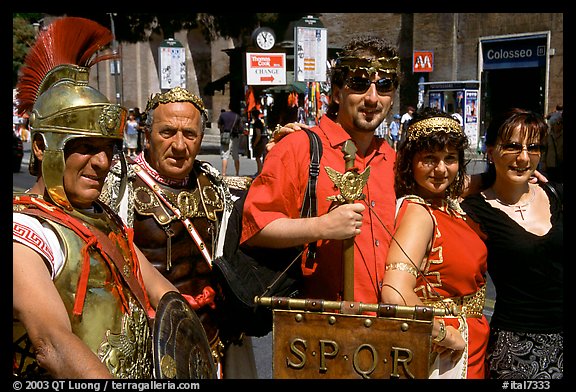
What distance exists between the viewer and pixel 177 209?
3.48m

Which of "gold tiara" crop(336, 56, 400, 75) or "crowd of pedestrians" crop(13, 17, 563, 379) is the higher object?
"gold tiara" crop(336, 56, 400, 75)

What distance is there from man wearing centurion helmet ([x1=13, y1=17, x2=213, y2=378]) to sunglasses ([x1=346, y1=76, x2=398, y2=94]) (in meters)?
1.03

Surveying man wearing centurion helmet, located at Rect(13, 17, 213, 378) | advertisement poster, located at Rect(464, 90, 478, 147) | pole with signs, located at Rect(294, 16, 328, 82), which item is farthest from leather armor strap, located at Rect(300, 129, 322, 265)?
advertisement poster, located at Rect(464, 90, 478, 147)

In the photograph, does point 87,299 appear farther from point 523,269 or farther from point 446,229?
point 523,269

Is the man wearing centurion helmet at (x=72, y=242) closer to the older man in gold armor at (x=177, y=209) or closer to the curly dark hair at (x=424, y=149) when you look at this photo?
the older man in gold armor at (x=177, y=209)

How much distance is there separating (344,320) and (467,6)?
4.52m

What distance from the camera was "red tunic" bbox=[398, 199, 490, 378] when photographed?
114 inches

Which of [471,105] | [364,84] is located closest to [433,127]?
[364,84]

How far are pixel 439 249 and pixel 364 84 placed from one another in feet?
2.65

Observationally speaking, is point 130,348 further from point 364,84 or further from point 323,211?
point 364,84

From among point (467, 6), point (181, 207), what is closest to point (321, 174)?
point (181, 207)

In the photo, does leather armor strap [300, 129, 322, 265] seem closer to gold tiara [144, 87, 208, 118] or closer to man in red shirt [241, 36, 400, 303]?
man in red shirt [241, 36, 400, 303]

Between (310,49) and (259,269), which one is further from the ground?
(310,49)

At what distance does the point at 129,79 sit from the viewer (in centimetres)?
4100
